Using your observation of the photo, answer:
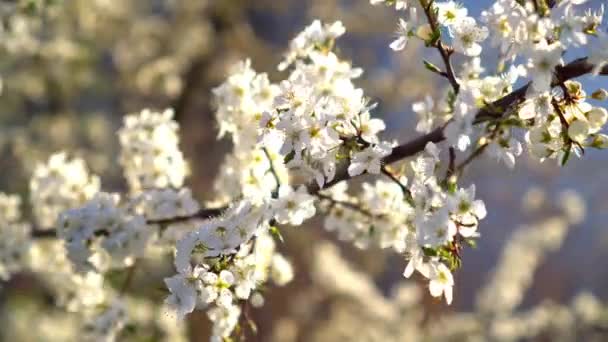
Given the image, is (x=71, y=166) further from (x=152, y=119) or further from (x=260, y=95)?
(x=260, y=95)

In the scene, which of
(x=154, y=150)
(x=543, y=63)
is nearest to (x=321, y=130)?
(x=543, y=63)

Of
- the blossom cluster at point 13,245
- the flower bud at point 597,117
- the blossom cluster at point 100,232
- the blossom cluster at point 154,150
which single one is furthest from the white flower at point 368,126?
the blossom cluster at point 13,245

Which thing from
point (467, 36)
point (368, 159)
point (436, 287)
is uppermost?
point (467, 36)

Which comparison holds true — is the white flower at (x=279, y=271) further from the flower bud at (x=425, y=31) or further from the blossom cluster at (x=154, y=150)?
the flower bud at (x=425, y=31)

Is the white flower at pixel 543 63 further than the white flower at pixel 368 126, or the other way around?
the white flower at pixel 368 126

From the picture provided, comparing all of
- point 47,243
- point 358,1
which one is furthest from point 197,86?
point 47,243

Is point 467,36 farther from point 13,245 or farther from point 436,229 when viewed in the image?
point 13,245
